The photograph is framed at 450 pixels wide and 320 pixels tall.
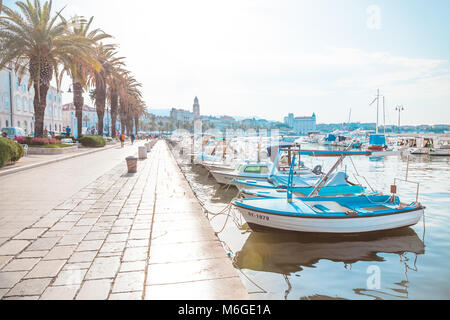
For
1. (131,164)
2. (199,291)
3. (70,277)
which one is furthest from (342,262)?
(131,164)

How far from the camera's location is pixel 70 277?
4.04 metres

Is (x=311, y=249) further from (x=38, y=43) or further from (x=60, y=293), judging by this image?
(x=38, y=43)

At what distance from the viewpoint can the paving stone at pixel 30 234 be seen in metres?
Answer: 5.40

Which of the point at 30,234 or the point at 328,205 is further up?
the point at 30,234

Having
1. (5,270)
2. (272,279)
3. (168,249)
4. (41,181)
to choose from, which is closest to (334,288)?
(272,279)

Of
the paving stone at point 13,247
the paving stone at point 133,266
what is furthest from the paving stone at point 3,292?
the paving stone at point 133,266

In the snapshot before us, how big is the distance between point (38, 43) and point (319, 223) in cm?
2177

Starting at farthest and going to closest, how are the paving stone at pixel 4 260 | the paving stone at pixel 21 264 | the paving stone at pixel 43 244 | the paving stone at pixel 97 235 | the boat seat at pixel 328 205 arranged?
the boat seat at pixel 328 205 → the paving stone at pixel 97 235 → the paving stone at pixel 43 244 → the paving stone at pixel 4 260 → the paving stone at pixel 21 264

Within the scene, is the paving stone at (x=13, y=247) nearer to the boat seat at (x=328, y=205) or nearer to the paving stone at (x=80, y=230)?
the paving stone at (x=80, y=230)

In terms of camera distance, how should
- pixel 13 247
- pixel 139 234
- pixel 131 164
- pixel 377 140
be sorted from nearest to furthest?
1. pixel 13 247
2. pixel 139 234
3. pixel 131 164
4. pixel 377 140

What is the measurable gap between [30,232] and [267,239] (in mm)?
5624

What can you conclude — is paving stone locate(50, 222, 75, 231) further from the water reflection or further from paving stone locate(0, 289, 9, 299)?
the water reflection

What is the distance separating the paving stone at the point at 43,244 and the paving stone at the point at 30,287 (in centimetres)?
117

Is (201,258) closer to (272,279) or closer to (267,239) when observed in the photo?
(272,279)
